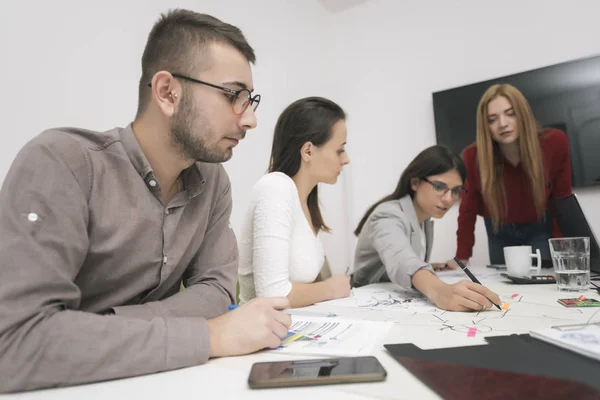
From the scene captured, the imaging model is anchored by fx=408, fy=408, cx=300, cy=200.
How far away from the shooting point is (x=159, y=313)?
0.75 metres

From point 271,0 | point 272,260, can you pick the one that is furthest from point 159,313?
point 271,0

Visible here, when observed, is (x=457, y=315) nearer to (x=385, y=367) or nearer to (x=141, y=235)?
(x=385, y=367)

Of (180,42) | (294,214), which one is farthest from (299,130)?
(180,42)

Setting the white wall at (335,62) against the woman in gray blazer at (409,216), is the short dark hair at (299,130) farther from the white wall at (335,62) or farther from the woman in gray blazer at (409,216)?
the white wall at (335,62)

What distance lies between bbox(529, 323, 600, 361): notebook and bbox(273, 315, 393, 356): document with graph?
256mm

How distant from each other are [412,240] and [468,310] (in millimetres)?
727

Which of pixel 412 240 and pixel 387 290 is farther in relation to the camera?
pixel 412 240

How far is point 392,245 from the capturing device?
1358 mm

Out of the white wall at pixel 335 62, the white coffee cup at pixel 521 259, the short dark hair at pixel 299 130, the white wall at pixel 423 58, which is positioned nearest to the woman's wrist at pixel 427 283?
the white coffee cup at pixel 521 259

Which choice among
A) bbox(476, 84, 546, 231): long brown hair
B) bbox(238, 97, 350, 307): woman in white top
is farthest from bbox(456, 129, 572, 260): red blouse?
bbox(238, 97, 350, 307): woman in white top

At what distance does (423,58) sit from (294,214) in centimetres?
250

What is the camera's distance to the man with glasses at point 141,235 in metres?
0.56

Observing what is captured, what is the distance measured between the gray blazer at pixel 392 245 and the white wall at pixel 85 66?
36.1 inches

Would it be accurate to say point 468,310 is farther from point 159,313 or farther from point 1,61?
point 1,61
